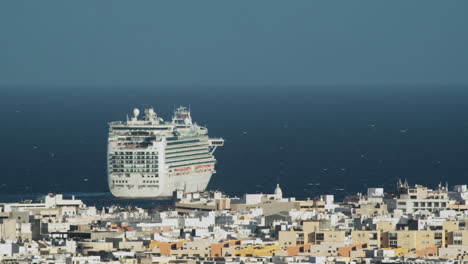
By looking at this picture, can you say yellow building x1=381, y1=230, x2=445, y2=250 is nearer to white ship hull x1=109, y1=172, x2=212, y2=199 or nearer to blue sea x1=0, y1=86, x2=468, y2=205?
blue sea x1=0, y1=86, x2=468, y2=205

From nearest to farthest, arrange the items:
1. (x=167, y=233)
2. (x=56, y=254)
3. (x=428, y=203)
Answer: (x=56, y=254), (x=167, y=233), (x=428, y=203)

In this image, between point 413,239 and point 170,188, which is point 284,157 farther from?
point 413,239

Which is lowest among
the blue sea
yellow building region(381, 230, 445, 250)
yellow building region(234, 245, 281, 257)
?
yellow building region(234, 245, 281, 257)

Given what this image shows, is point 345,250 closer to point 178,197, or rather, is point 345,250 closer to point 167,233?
point 167,233

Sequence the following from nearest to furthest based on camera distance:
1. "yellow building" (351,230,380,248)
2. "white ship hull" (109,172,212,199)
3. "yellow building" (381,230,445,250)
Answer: "yellow building" (381,230,445,250) → "yellow building" (351,230,380,248) → "white ship hull" (109,172,212,199)

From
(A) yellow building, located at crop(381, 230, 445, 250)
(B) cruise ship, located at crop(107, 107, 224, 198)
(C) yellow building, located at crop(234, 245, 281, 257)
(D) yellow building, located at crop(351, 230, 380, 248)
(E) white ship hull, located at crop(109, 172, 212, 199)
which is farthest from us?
(B) cruise ship, located at crop(107, 107, 224, 198)

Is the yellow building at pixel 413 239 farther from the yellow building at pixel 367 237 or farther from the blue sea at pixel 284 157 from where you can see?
the blue sea at pixel 284 157

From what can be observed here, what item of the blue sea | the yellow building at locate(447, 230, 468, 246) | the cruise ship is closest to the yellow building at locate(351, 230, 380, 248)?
the yellow building at locate(447, 230, 468, 246)

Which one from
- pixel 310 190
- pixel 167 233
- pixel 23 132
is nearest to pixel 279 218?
pixel 167 233

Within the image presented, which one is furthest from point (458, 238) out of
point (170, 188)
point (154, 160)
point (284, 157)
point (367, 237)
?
point (284, 157)
